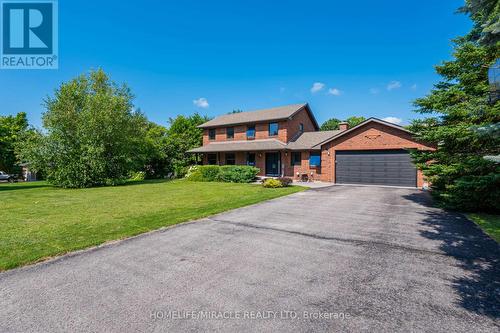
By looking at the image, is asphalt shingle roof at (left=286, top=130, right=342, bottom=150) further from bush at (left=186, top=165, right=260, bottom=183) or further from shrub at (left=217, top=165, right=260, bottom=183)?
bush at (left=186, top=165, right=260, bottom=183)

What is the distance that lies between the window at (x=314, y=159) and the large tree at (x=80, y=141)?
17.0 metres

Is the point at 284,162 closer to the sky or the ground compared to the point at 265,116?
closer to the ground

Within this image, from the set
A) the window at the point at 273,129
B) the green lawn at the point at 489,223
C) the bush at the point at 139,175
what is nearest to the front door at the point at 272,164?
the window at the point at 273,129

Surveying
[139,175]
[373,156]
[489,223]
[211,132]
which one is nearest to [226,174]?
[211,132]

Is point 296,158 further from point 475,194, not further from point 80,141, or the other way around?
point 80,141

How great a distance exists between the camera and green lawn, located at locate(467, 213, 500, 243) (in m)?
6.08

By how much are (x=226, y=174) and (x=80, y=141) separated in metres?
12.7

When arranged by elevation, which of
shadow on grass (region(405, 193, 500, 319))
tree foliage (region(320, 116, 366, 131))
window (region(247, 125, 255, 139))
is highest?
tree foliage (region(320, 116, 366, 131))

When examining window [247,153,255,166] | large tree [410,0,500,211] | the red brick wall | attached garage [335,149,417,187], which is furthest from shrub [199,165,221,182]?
large tree [410,0,500,211]

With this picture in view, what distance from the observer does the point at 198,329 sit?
8.96 ft

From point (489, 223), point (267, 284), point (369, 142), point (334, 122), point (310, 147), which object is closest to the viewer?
point (267, 284)

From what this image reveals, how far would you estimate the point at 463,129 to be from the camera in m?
8.20

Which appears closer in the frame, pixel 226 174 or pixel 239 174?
pixel 239 174

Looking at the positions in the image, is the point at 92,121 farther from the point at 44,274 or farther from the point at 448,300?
the point at 448,300
